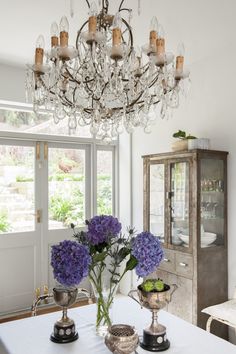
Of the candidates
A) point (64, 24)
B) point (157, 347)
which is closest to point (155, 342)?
point (157, 347)

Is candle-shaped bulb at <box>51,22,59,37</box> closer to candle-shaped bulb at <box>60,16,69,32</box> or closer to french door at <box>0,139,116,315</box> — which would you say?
candle-shaped bulb at <box>60,16,69,32</box>

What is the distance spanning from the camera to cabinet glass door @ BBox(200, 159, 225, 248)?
10.1ft

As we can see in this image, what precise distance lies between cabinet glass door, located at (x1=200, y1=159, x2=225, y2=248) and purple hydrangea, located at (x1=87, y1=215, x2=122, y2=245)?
1706mm

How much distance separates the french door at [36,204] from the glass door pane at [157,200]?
41.7 inches

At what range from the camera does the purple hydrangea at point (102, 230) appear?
152 centimetres

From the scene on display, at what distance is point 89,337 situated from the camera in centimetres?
166

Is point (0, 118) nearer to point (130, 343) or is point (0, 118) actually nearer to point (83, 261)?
point (83, 261)

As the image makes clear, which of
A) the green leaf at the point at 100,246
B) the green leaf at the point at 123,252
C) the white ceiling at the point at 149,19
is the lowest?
the green leaf at the point at 123,252

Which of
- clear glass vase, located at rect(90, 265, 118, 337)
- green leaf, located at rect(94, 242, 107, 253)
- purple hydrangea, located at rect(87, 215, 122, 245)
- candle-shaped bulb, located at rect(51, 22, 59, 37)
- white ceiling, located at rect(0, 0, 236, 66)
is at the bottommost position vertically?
clear glass vase, located at rect(90, 265, 118, 337)

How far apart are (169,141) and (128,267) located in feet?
8.14

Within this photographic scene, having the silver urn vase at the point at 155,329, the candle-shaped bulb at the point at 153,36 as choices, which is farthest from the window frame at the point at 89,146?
the silver urn vase at the point at 155,329

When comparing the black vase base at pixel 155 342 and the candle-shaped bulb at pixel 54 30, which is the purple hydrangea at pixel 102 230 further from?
the candle-shaped bulb at pixel 54 30

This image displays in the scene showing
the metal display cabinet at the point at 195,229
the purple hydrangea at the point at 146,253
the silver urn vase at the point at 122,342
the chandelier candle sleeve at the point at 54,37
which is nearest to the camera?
the silver urn vase at the point at 122,342

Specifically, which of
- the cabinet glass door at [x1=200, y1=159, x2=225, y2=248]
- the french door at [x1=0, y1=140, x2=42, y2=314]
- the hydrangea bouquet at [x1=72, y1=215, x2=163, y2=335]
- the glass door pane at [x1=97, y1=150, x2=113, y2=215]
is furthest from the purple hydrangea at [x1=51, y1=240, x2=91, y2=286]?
the glass door pane at [x1=97, y1=150, x2=113, y2=215]
